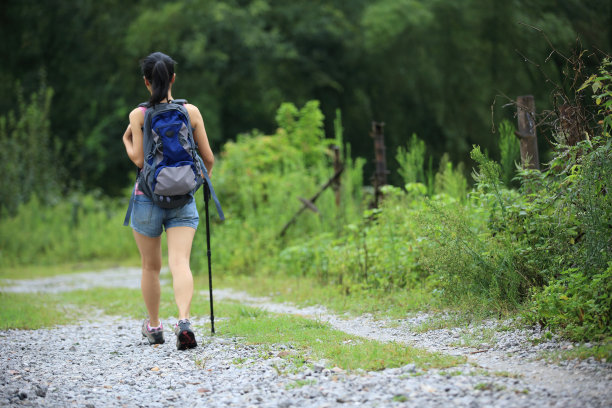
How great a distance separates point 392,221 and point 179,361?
3966 millimetres

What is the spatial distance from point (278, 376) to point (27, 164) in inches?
617

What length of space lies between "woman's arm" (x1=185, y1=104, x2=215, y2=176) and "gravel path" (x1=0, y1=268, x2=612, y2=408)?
1.47m

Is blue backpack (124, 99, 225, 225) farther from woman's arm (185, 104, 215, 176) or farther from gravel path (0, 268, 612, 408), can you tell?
gravel path (0, 268, 612, 408)

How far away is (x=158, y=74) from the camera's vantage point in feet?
16.0

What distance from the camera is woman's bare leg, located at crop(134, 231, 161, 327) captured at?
5008 mm

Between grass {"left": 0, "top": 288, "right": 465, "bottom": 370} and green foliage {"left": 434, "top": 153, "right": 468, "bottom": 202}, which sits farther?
green foliage {"left": 434, "top": 153, "right": 468, "bottom": 202}

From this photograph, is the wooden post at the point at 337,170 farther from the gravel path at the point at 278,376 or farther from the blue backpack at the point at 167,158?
the blue backpack at the point at 167,158

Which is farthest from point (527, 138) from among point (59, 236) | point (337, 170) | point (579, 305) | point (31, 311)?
point (59, 236)

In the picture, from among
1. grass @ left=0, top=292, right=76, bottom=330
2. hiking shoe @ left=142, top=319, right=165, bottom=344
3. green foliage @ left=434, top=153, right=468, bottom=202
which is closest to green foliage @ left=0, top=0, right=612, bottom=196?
green foliage @ left=434, top=153, right=468, bottom=202

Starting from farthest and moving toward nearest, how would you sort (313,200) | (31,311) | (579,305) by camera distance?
(313,200) < (31,311) < (579,305)

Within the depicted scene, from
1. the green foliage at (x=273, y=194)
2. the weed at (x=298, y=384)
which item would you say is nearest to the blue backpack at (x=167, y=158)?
the weed at (x=298, y=384)

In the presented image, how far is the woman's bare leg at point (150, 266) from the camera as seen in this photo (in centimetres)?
501

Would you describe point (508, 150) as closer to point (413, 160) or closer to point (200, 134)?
point (413, 160)

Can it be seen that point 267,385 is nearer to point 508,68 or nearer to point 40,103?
point 40,103
